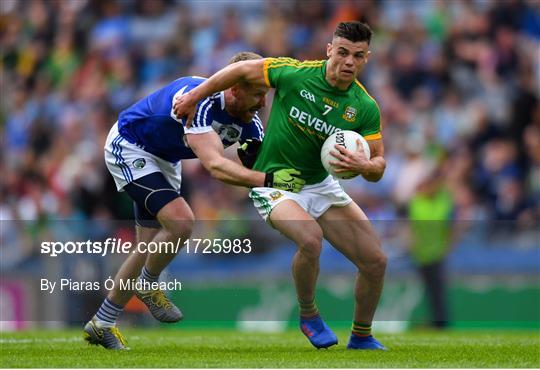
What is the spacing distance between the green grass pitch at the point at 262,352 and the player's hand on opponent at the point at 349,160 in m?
1.40

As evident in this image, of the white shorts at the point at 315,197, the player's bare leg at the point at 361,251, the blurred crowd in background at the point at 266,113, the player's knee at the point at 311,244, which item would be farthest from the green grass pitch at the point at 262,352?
the blurred crowd in background at the point at 266,113

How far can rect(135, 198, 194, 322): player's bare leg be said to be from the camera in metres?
9.91

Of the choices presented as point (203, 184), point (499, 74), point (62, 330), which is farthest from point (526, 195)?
point (62, 330)

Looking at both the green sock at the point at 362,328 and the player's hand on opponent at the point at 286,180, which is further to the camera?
the green sock at the point at 362,328

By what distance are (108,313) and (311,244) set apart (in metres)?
1.92

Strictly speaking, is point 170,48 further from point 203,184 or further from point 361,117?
point 361,117

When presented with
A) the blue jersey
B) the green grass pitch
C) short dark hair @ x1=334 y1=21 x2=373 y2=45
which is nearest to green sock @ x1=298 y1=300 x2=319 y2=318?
the green grass pitch

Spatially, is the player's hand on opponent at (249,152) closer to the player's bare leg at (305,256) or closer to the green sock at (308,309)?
the player's bare leg at (305,256)

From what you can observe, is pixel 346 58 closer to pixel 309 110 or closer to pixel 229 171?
pixel 309 110

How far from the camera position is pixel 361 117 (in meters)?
9.45

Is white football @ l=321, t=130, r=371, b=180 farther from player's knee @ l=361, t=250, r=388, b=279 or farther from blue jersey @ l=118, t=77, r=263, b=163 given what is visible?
blue jersey @ l=118, t=77, r=263, b=163

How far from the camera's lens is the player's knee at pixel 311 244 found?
9.25m
